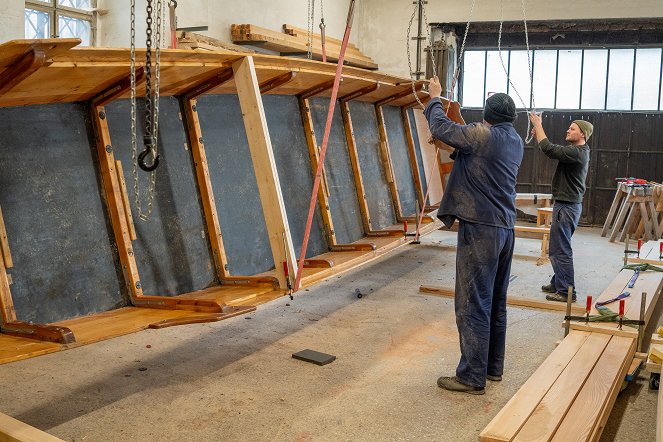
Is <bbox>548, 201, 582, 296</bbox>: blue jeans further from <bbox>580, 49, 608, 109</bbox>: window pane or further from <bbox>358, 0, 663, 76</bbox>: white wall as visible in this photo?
<bbox>580, 49, 608, 109</bbox>: window pane

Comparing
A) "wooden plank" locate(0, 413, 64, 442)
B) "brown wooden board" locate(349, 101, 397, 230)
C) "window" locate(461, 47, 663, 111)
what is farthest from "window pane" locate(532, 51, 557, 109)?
"wooden plank" locate(0, 413, 64, 442)

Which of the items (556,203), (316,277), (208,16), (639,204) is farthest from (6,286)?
(639,204)

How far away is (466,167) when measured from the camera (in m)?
4.82

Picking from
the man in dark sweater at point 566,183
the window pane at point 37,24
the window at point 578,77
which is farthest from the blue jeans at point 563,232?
the window at point 578,77

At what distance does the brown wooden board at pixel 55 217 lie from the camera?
4.29m

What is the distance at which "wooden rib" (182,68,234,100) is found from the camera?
530cm

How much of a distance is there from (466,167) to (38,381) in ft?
10.5

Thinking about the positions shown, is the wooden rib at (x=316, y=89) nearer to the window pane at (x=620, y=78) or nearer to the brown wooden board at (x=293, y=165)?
the brown wooden board at (x=293, y=165)

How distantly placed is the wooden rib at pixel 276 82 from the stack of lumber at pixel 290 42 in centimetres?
562

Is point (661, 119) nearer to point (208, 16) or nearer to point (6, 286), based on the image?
point (208, 16)

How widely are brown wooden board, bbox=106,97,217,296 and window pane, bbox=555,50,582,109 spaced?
11509mm

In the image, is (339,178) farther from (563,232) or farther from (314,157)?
(563,232)

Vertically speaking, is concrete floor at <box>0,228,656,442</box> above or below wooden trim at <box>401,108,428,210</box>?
below

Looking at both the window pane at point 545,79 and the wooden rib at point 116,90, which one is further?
the window pane at point 545,79
